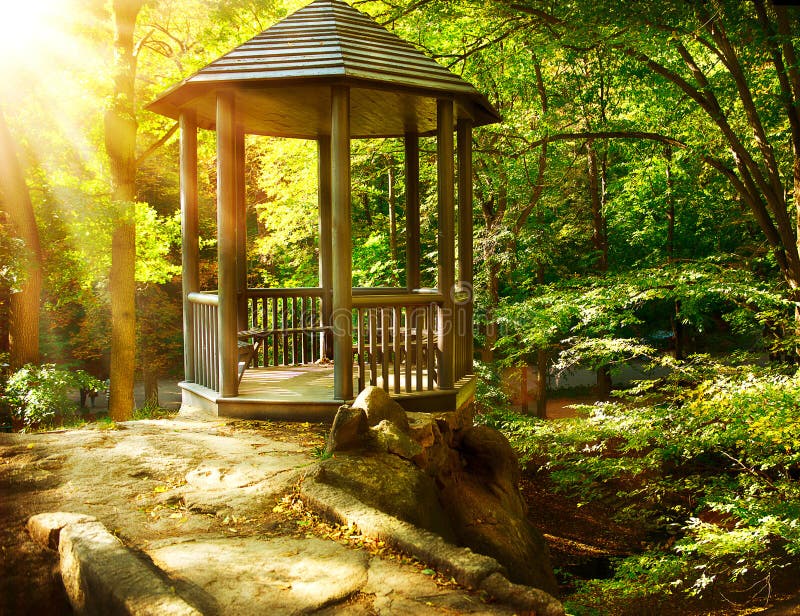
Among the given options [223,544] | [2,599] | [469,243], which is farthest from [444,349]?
[2,599]

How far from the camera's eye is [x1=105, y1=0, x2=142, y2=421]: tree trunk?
46.8ft

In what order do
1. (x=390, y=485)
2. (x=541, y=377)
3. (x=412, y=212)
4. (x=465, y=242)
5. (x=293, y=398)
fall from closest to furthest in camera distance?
(x=390, y=485)
(x=293, y=398)
(x=465, y=242)
(x=412, y=212)
(x=541, y=377)

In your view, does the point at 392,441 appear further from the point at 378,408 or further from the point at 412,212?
the point at 412,212

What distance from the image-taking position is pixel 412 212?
9.98 metres

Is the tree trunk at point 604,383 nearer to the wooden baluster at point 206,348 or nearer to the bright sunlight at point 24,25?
the wooden baluster at point 206,348

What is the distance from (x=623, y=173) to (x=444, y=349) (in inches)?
633

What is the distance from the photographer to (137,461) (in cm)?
566

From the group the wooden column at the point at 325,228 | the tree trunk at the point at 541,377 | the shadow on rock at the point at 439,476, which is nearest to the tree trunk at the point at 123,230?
the wooden column at the point at 325,228

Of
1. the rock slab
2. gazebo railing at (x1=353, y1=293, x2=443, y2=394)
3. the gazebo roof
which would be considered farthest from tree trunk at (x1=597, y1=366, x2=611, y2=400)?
the rock slab

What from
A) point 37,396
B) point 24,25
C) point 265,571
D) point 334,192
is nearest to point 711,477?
point 334,192

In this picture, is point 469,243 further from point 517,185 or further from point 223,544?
point 517,185

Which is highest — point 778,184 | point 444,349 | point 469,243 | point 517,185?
point 517,185

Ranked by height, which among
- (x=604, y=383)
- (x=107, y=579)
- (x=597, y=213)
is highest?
(x=597, y=213)

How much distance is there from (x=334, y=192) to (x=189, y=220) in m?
2.44
